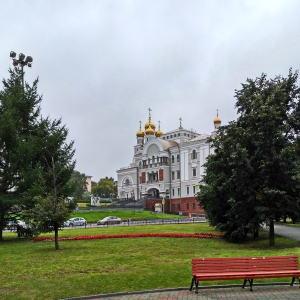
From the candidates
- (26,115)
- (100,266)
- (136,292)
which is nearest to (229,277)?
(136,292)

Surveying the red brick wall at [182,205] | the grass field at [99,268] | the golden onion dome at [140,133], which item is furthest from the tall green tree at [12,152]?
the golden onion dome at [140,133]

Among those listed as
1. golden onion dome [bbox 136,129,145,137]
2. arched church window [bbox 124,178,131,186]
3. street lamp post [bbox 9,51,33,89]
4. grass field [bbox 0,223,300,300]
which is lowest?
grass field [bbox 0,223,300,300]

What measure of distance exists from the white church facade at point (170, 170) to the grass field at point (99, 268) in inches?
2159

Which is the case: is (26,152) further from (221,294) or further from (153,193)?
(153,193)

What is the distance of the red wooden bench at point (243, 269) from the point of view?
10.1 meters

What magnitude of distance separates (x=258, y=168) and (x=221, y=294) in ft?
39.0

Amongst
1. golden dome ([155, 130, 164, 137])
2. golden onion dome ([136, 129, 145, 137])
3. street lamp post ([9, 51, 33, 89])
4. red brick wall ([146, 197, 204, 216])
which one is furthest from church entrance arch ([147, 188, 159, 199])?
street lamp post ([9, 51, 33, 89])

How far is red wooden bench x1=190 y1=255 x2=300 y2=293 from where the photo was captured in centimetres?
1009

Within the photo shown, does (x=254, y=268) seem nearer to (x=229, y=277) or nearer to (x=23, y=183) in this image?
(x=229, y=277)

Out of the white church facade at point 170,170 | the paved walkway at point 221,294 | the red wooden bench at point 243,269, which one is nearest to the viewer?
the paved walkway at point 221,294

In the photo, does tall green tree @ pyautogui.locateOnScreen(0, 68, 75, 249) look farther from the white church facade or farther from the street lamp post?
the white church facade

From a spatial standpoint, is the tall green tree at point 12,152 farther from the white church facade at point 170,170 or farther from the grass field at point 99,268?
the white church facade at point 170,170

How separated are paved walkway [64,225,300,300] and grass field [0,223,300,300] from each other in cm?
47

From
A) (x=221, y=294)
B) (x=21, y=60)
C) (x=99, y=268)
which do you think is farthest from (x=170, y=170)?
(x=221, y=294)
